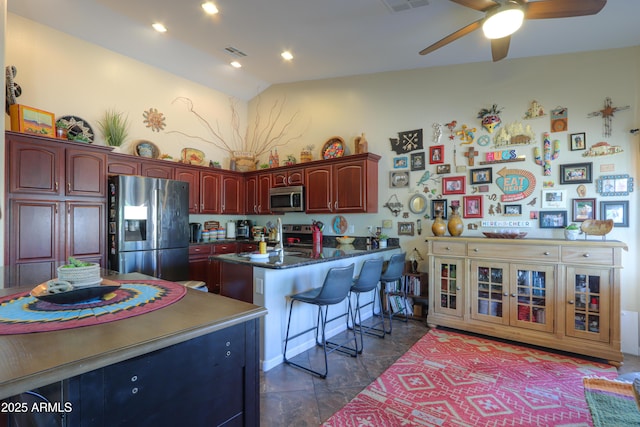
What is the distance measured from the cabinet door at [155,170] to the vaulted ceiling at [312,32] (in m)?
1.63

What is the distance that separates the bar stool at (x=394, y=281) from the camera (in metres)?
3.48

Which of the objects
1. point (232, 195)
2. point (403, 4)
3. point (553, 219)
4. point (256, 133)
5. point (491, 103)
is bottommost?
point (553, 219)

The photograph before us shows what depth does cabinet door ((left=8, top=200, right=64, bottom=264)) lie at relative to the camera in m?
3.09

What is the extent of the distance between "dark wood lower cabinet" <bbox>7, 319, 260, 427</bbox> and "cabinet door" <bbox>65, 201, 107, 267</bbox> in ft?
8.92

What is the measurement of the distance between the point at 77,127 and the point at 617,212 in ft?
20.1

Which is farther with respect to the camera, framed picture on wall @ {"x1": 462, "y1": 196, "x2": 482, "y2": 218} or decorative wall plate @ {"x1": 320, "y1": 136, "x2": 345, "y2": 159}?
decorative wall plate @ {"x1": 320, "y1": 136, "x2": 345, "y2": 159}

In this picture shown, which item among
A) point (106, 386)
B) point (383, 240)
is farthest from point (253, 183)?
point (106, 386)

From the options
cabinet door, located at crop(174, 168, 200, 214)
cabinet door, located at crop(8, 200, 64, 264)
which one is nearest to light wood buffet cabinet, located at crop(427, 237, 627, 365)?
cabinet door, located at crop(174, 168, 200, 214)

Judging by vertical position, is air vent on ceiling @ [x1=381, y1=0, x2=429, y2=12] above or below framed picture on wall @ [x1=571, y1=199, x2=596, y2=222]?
above

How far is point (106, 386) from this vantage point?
0.87 m

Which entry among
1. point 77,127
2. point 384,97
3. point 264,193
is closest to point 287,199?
point 264,193

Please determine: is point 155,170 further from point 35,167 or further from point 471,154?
point 471,154

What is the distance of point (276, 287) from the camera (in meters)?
2.77

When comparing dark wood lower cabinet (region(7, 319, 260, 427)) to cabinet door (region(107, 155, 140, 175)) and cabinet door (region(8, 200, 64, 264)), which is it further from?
cabinet door (region(107, 155, 140, 175))
